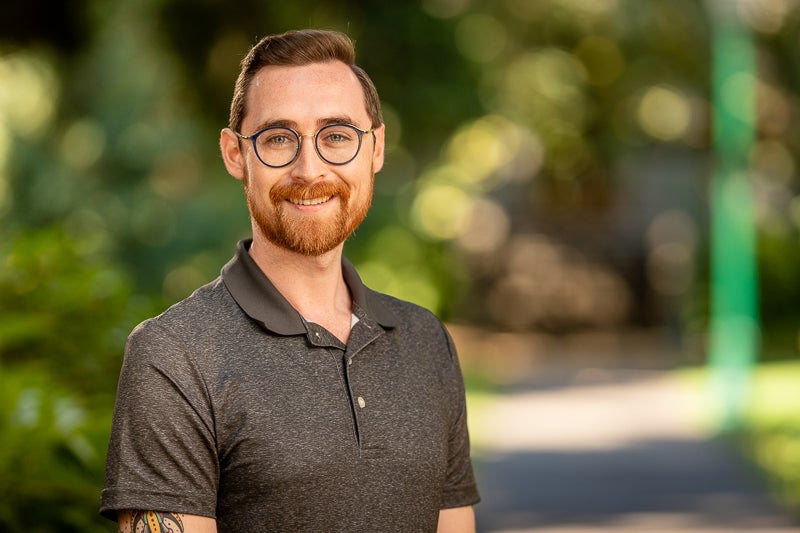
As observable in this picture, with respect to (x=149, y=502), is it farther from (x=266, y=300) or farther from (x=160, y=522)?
(x=266, y=300)

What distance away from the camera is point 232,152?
119 inches

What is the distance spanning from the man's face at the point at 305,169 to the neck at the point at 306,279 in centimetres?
4

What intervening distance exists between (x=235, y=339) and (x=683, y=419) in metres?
13.4

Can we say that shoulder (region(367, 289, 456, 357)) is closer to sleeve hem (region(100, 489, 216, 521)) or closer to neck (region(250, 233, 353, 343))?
neck (region(250, 233, 353, 343))

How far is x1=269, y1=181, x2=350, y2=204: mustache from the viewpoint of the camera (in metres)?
2.90

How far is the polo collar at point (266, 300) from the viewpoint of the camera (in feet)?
9.38

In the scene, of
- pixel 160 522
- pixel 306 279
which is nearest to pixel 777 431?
pixel 306 279

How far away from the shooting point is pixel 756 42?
28.5 metres

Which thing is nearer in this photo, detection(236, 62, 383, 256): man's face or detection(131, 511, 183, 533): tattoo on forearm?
detection(131, 511, 183, 533): tattoo on forearm

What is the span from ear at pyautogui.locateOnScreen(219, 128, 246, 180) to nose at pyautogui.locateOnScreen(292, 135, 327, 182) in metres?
0.15

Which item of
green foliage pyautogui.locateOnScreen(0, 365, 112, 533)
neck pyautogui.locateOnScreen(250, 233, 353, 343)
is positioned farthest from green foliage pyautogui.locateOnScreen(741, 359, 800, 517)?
neck pyautogui.locateOnScreen(250, 233, 353, 343)

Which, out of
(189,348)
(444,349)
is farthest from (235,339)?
(444,349)

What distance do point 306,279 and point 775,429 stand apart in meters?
12.2

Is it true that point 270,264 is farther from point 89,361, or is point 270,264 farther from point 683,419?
point 683,419
